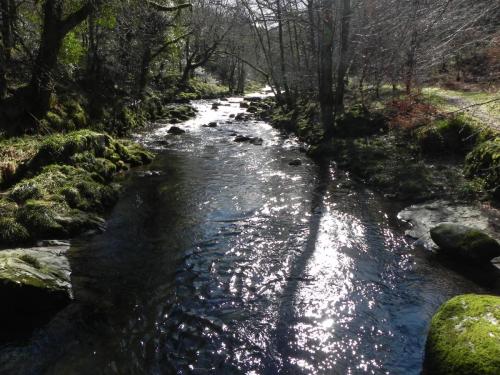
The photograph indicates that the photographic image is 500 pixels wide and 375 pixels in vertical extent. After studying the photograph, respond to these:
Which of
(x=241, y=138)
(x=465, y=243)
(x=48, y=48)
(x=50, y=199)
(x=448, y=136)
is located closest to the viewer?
(x=465, y=243)

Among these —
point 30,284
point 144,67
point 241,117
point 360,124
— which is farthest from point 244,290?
point 144,67

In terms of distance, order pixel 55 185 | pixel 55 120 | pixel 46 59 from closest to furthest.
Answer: pixel 55 185
pixel 46 59
pixel 55 120

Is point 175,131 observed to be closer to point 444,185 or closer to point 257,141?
point 257,141

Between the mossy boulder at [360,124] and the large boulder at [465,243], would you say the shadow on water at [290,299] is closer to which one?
the large boulder at [465,243]

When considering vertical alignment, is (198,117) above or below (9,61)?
below

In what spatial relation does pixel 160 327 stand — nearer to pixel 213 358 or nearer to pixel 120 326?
pixel 120 326

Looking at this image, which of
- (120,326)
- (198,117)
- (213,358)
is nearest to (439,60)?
(213,358)

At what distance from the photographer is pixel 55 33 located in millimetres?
16000

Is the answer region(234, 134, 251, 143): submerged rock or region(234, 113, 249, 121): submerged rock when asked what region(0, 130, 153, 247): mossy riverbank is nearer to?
region(234, 134, 251, 143): submerged rock

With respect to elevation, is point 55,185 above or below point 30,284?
above

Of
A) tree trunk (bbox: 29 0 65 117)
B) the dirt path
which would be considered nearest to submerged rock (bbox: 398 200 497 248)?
the dirt path

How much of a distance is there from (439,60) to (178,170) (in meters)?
10.5

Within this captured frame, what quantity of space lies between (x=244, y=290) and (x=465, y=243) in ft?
16.4

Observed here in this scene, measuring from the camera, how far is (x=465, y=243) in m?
8.98
